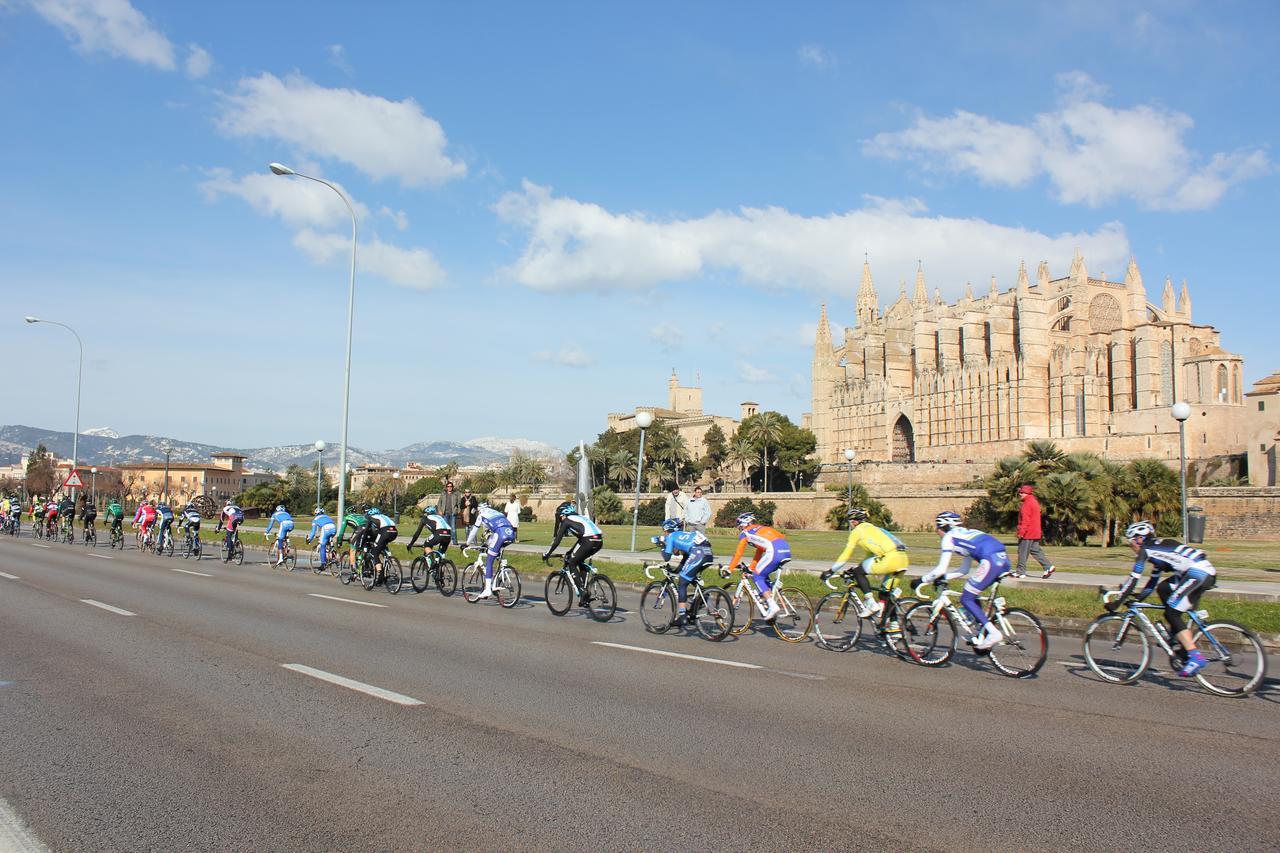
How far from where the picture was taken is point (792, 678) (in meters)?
9.33

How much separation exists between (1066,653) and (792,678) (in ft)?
14.1

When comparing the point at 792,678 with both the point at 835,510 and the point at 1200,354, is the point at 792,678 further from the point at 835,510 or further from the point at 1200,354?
the point at 1200,354

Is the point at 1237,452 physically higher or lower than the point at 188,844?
higher

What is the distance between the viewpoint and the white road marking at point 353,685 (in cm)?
803

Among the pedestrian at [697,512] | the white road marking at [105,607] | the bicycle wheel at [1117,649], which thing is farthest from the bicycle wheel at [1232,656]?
the white road marking at [105,607]

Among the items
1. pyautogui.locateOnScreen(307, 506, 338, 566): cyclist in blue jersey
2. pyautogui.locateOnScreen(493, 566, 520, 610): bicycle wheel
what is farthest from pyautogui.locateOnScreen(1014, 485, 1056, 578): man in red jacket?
pyautogui.locateOnScreen(307, 506, 338, 566): cyclist in blue jersey

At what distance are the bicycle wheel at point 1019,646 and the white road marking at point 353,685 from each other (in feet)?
19.6

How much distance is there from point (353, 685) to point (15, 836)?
3.91 m

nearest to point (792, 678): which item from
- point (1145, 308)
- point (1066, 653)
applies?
point (1066, 653)

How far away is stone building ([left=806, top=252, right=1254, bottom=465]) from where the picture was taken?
7444 cm

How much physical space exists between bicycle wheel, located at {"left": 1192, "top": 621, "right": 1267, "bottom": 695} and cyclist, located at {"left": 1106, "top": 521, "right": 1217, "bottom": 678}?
0.12 m

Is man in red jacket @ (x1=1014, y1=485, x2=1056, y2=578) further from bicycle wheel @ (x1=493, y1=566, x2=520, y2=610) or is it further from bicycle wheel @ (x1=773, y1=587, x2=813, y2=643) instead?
bicycle wheel @ (x1=493, y1=566, x2=520, y2=610)

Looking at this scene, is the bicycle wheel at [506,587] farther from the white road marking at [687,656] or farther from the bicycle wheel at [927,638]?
the bicycle wheel at [927,638]

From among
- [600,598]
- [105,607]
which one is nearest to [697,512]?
[600,598]
